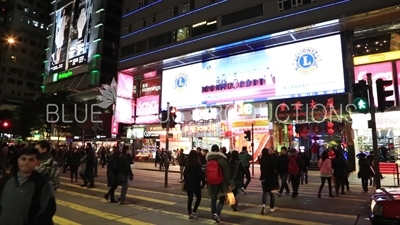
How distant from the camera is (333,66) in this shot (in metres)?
22.4

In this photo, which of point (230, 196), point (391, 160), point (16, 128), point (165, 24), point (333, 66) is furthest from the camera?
point (16, 128)

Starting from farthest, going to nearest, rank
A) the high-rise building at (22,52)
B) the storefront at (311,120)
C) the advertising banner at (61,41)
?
the high-rise building at (22,52)
the advertising banner at (61,41)
the storefront at (311,120)

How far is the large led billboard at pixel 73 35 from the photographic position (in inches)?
2058

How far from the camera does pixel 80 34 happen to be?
53719mm

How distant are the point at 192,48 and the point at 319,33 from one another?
446 inches

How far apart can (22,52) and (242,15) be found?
248 feet

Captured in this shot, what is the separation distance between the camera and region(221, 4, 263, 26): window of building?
85.3ft

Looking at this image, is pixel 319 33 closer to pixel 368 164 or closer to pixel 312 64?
pixel 312 64

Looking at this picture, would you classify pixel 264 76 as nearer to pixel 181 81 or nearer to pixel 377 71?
pixel 377 71

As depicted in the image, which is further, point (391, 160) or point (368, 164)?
point (391, 160)

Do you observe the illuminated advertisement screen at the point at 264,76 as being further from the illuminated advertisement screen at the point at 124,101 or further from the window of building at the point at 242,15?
the illuminated advertisement screen at the point at 124,101

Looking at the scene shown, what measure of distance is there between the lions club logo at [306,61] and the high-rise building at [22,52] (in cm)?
7485

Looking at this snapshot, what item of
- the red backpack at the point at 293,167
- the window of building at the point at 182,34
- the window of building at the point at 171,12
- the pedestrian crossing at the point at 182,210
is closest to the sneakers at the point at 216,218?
the pedestrian crossing at the point at 182,210

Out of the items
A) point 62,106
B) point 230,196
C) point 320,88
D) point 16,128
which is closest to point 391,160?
point 320,88
